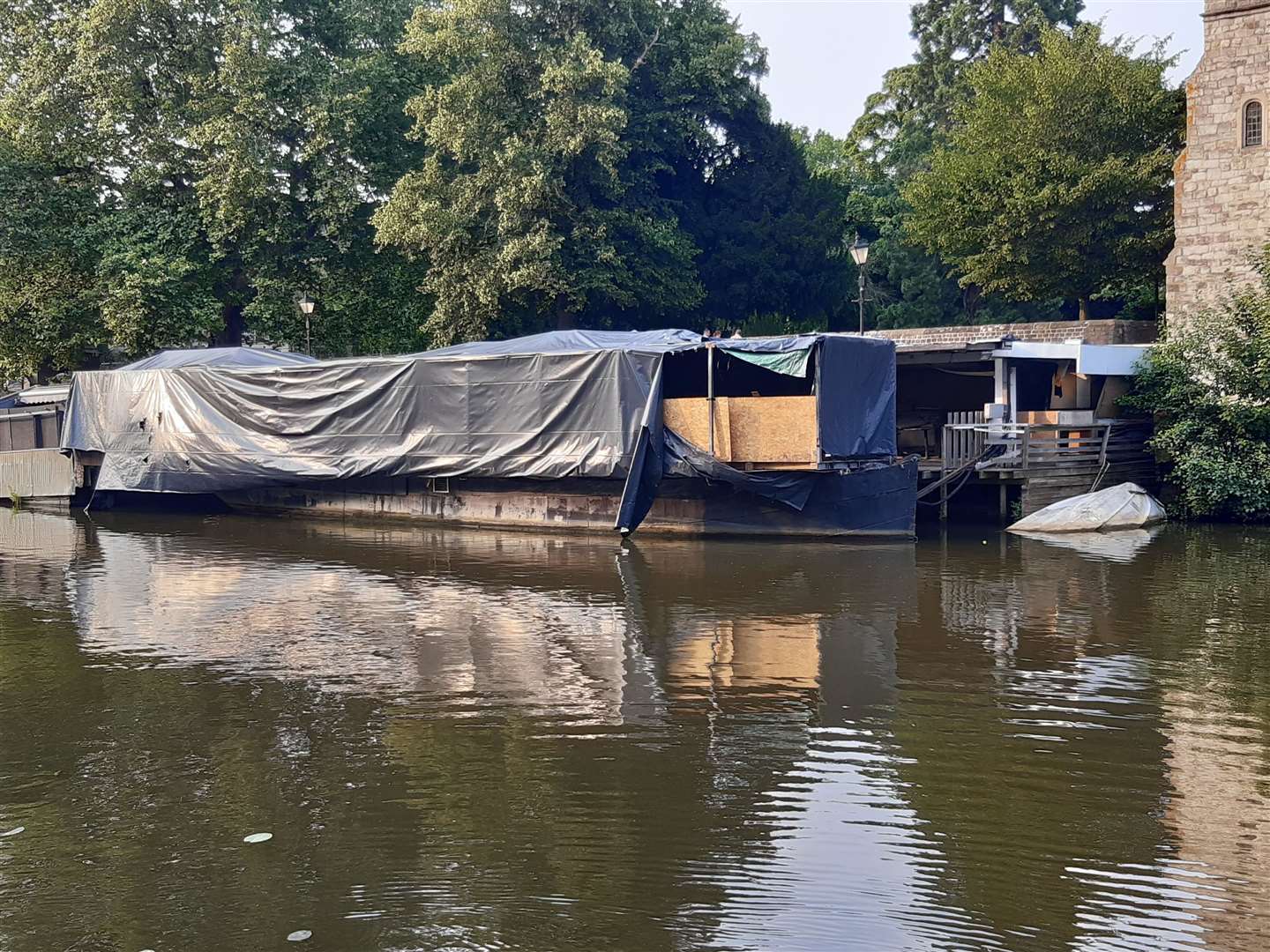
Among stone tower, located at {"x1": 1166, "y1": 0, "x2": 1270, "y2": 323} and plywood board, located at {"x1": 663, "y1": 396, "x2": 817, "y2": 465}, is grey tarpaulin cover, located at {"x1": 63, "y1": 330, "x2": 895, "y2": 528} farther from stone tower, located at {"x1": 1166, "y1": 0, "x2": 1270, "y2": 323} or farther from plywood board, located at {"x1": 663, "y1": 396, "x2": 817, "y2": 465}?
stone tower, located at {"x1": 1166, "y1": 0, "x2": 1270, "y2": 323}

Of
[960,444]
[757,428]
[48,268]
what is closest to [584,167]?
[960,444]

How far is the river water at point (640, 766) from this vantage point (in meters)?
5.89

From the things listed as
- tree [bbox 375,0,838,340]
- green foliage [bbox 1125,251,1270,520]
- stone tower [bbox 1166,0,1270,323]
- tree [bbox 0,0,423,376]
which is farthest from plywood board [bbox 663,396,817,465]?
tree [bbox 0,0,423,376]

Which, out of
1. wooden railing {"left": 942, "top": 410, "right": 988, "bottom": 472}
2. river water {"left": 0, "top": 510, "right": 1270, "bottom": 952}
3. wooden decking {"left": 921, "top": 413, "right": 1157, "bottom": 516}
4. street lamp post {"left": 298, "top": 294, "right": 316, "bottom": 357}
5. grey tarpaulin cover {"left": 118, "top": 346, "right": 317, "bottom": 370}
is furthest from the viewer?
street lamp post {"left": 298, "top": 294, "right": 316, "bottom": 357}

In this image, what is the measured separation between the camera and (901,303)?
136 ft

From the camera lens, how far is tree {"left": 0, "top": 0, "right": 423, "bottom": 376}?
31031 millimetres

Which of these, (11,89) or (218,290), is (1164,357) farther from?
(11,89)

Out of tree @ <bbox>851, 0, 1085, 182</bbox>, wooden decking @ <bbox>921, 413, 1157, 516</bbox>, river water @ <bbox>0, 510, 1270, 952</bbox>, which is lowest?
river water @ <bbox>0, 510, 1270, 952</bbox>

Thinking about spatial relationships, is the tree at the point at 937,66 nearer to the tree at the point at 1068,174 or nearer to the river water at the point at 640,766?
the tree at the point at 1068,174

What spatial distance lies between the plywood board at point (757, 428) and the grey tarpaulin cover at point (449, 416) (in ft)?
0.99

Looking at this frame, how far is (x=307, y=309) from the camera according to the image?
2914cm

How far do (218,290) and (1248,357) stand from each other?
26173 millimetres

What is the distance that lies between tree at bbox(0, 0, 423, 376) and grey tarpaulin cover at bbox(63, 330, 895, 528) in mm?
5794

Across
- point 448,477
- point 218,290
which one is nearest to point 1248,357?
point 448,477
